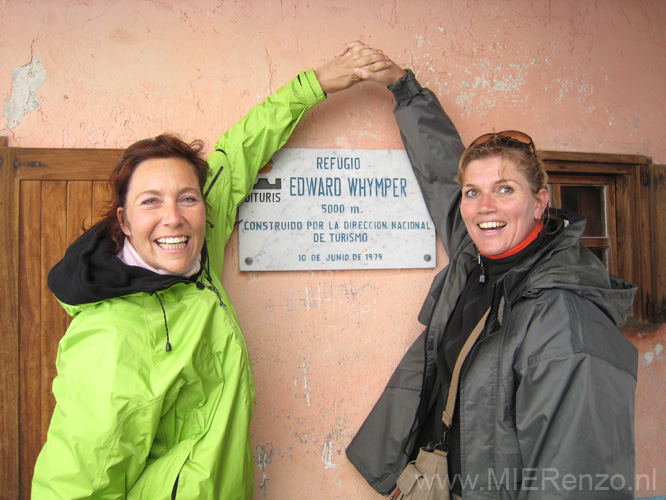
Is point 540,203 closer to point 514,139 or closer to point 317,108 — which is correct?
point 514,139

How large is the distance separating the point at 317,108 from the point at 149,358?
1.48 m

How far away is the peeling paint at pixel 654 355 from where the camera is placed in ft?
8.71

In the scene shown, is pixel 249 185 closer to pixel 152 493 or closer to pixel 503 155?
pixel 503 155

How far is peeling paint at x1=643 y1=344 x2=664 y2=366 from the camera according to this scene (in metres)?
2.65

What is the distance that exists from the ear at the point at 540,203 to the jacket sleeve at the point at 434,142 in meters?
0.44

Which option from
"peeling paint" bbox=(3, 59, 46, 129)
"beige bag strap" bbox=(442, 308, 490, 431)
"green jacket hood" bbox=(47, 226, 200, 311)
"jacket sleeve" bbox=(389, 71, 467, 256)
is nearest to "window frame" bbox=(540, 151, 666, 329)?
"jacket sleeve" bbox=(389, 71, 467, 256)

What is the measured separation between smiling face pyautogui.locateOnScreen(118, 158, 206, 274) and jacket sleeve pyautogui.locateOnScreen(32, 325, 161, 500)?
0.32m

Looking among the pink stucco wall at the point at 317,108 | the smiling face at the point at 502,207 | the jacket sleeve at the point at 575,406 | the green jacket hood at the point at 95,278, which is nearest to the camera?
the jacket sleeve at the point at 575,406

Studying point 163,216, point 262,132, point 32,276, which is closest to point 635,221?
point 262,132

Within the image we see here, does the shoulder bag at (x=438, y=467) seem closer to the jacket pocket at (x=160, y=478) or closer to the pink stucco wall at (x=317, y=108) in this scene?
the pink stucco wall at (x=317, y=108)

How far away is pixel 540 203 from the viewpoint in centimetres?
181

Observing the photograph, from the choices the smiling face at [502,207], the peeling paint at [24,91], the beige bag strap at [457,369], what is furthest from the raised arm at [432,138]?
the peeling paint at [24,91]

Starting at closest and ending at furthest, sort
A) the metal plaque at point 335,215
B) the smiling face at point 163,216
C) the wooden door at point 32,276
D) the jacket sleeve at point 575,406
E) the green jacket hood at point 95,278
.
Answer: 1. the jacket sleeve at point 575,406
2. the green jacket hood at point 95,278
3. the smiling face at point 163,216
4. the wooden door at point 32,276
5. the metal plaque at point 335,215

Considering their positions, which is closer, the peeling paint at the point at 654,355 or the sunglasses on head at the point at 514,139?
the sunglasses on head at the point at 514,139
